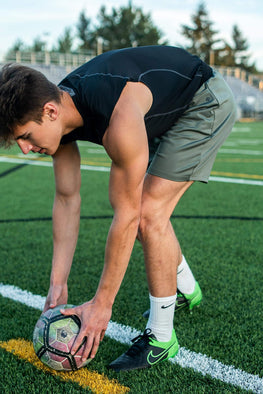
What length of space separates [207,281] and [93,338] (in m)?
1.44

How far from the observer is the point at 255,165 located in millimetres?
9898

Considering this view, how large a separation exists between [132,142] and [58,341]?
40.7 inches

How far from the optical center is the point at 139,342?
2.41 meters

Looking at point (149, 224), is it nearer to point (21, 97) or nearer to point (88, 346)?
point (88, 346)

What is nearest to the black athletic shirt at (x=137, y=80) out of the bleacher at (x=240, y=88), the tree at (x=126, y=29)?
the bleacher at (x=240, y=88)

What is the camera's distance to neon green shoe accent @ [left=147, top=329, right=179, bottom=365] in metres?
2.34

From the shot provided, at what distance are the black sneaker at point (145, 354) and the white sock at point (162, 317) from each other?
0.03 m

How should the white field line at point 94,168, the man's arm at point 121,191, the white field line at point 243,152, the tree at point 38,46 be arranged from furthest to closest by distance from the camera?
the tree at point 38,46, the white field line at point 243,152, the white field line at point 94,168, the man's arm at point 121,191

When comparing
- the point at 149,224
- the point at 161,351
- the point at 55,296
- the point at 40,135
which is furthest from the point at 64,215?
the point at 161,351

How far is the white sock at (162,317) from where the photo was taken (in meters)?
2.41

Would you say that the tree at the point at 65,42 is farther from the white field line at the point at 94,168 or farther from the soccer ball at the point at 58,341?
the soccer ball at the point at 58,341

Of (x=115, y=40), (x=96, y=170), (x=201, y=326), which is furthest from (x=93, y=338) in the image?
(x=115, y=40)

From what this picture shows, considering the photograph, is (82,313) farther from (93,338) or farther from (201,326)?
(201,326)

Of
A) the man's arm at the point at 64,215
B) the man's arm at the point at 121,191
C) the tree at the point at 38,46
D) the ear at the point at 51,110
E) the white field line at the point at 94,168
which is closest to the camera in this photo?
the man's arm at the point at 121,191
